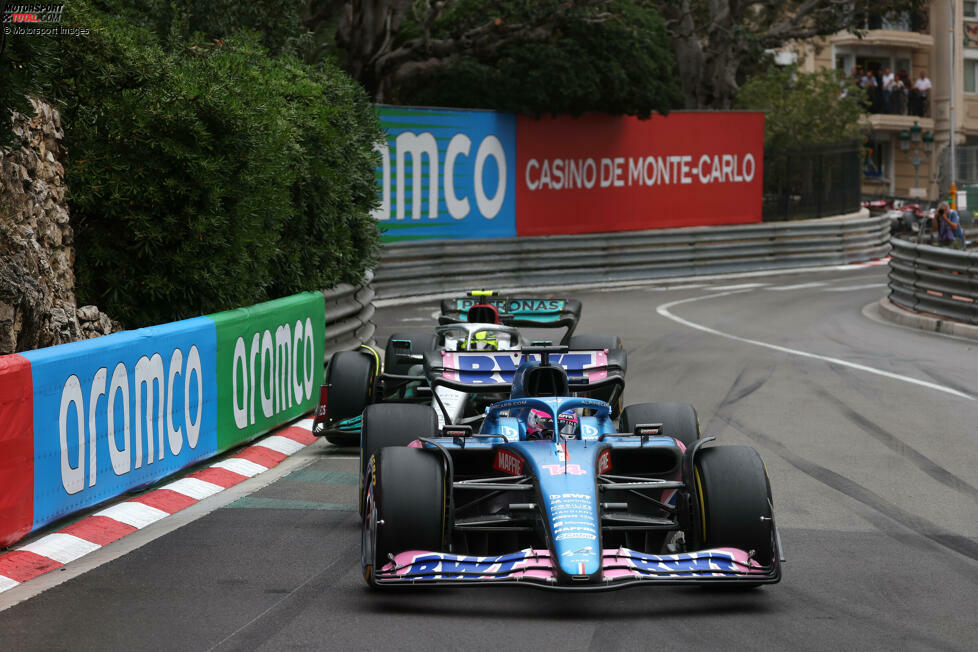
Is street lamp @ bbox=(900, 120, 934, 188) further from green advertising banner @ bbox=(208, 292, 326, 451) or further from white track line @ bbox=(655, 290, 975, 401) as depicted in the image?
green advertising banner @ bbox=(208, 292, 326, 451)

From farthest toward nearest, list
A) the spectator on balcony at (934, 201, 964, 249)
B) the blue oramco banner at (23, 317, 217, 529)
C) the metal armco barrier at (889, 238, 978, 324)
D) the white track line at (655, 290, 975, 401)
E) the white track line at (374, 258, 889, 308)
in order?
the spectator on balcony at (934, 201, 964, 249) < the white track line at (374, 258, 889, 308) < the metal armco barrier at (889, 238, 978, 324) < the white track line at (655, 290, 975, 401) < the blue oramco banner at (23, 317, 217, 529)

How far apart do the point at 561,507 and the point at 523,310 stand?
7112mm

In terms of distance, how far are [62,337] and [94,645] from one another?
4531mm

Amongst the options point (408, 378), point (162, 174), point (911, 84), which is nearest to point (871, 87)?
point (911, 84)

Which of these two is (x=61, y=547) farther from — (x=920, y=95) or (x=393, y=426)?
(x=920, y=95)

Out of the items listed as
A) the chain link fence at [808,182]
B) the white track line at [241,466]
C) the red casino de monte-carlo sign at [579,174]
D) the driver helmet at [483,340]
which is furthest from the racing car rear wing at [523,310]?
the chain link fence at [808,182]

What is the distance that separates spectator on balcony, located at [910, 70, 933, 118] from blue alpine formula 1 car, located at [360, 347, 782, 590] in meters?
62.3

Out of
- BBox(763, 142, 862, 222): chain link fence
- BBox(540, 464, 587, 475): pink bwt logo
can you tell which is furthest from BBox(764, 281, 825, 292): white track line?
BBox(540, 464, 587, 475): pink bwt logo

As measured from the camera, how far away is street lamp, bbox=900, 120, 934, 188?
61.5 meters

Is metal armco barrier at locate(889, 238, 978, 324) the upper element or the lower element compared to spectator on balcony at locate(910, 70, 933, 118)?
lower

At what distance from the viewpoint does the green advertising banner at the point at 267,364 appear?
11.1 meters

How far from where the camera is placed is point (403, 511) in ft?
22.4

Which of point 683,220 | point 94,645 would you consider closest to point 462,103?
point 683,220

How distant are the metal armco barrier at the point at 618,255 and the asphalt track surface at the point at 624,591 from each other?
13.6m
